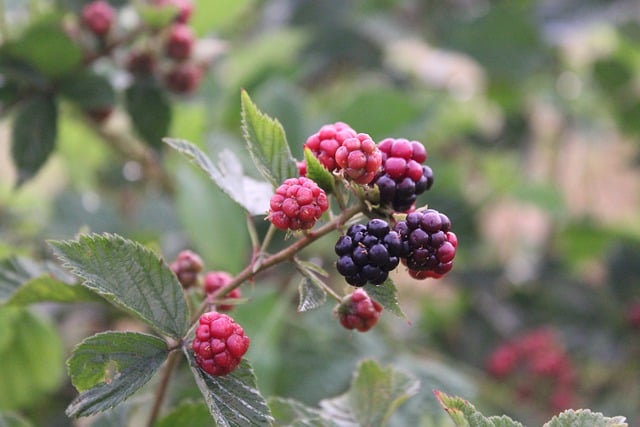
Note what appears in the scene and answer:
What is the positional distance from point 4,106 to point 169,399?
478 mm

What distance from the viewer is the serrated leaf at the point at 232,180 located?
687 millimetres

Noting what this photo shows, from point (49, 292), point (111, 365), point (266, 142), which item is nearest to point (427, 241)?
point (266, 142)

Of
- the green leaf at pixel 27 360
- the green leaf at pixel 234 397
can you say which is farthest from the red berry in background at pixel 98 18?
the green leaf at pixel 234 397

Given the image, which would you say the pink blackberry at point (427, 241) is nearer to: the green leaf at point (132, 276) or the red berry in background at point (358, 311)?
the red berry in background at point (358, 311)

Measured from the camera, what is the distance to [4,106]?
110cm

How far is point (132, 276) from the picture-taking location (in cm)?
66

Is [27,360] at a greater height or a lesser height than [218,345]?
lesser

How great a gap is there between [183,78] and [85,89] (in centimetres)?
14

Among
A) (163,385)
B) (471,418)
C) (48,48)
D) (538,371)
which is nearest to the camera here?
(471,418)

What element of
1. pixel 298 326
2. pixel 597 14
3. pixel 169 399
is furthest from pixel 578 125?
pixel 169 399

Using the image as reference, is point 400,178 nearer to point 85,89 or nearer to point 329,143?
point 329,143

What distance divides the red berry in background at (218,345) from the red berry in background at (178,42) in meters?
0.60

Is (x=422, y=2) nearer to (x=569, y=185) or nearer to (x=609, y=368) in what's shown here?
(x=569, y=185)

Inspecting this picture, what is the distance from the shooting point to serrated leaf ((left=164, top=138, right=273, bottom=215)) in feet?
2.25
